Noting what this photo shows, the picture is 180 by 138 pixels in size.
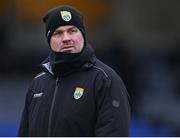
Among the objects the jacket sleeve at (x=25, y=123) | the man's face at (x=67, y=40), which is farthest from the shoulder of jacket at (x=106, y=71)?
the jacket sleeve at (x=25, y=123)

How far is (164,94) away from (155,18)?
225cm

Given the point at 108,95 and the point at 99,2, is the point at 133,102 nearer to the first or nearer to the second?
the point at 99,2

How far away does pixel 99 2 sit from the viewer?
12.4m

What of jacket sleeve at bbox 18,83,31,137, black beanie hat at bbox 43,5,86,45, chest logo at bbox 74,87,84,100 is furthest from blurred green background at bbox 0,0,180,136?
chest logo at bbox 74,87,84,100

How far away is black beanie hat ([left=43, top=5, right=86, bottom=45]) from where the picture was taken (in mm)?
3922

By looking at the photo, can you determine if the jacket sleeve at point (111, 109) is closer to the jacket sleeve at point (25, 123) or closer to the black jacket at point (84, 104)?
the black jacket at point (84, 104)

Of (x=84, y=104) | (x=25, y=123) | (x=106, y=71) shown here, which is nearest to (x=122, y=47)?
(x=25, y=123)

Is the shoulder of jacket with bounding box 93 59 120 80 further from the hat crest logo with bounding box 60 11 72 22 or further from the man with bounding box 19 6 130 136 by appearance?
the hat crest logo with bounding box 60 11 72 22

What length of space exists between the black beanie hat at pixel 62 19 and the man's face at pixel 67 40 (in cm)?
2

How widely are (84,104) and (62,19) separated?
1.78 ft

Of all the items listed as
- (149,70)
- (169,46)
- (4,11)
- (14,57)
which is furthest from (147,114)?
(4,11)

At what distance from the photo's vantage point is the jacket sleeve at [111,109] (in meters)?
3.64

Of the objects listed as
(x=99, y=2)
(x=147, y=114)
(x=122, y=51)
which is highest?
(x=99, y=2)

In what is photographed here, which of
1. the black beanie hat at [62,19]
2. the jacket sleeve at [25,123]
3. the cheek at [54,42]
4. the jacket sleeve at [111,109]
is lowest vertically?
the jacket sleeve at [25,123]
